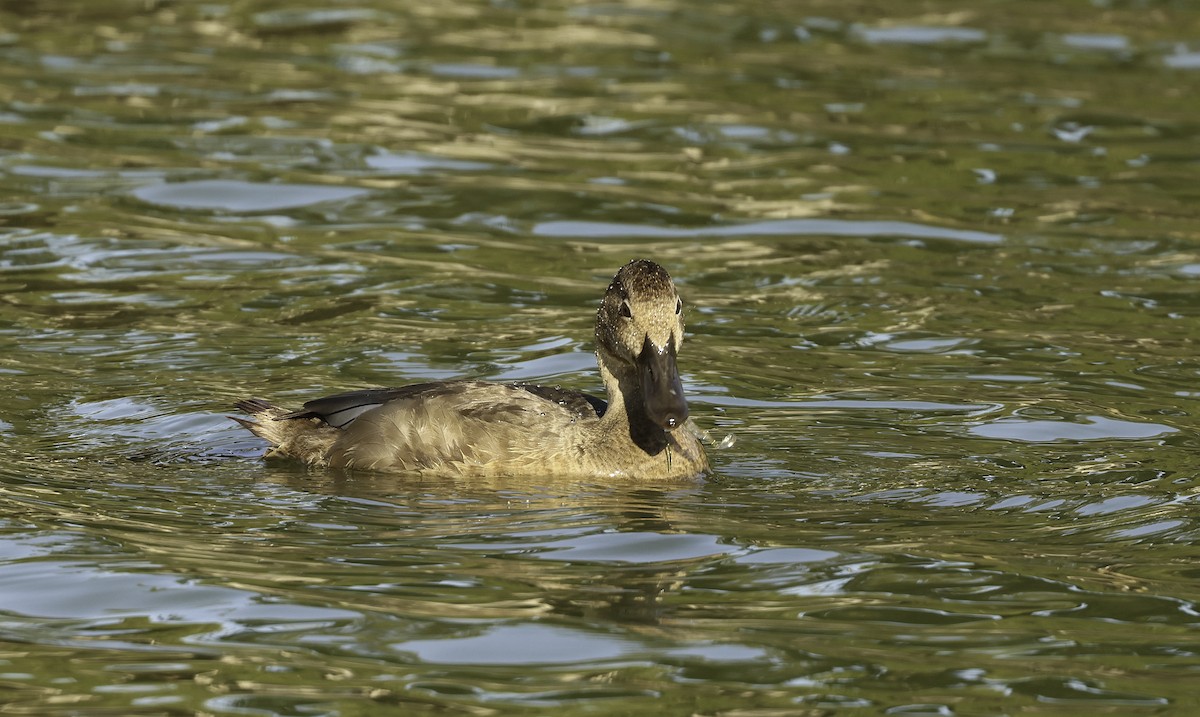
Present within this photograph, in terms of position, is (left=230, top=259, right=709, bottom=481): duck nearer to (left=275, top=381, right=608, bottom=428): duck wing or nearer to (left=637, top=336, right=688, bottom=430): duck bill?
(left=275, top=381, right=608, bottom=428): duck wing

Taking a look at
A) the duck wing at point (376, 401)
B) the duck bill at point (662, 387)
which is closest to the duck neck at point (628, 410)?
the duck wing at point (376, 401)

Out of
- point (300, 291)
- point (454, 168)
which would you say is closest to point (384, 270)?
point (300, 291)

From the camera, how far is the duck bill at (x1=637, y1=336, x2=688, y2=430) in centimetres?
904

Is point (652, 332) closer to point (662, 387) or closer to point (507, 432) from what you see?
point (662, 387)

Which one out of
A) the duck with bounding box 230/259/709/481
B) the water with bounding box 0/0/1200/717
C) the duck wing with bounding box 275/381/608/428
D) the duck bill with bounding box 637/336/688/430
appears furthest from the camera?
the duck wing with bounding box 275/381/608/428

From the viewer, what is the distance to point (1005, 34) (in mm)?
22609

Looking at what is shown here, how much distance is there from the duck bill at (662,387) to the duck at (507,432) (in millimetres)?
181

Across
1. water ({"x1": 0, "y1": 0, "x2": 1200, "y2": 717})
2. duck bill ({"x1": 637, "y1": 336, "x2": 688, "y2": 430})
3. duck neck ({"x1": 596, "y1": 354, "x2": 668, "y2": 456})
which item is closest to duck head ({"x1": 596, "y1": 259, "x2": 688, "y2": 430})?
duck bill ({"x1": 637, "y1": 336, "x2": 688, "y2": 430})

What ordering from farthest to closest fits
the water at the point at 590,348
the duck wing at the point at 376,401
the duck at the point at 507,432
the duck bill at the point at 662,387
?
the duck wing at the point at 376,401 < the duck at the point at 507,432 < the duck bill at the point at 662,387 < the water at the point at 590,348

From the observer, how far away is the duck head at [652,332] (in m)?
9.08

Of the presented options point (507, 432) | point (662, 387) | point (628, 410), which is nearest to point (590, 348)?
Result: point (628, 410)

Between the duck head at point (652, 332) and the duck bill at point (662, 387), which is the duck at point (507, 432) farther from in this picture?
the duck bill at point (662, 387)

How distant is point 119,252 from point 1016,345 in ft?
21.5

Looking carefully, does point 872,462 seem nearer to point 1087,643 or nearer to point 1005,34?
point 1087,643
